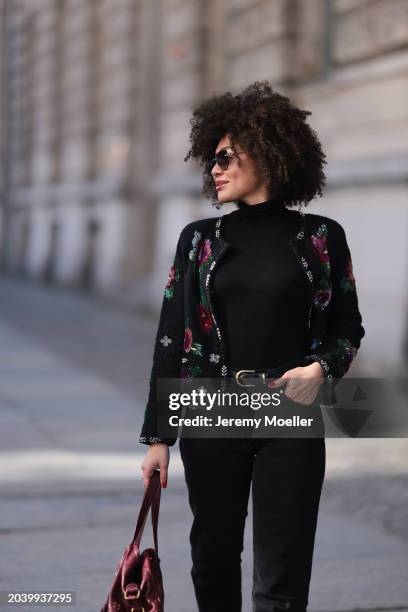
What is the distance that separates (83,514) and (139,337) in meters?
8.54

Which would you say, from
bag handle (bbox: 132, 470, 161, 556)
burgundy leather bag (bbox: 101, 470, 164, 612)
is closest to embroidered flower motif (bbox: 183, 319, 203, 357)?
bag handle (bbox: 132, 470, 161, 556)

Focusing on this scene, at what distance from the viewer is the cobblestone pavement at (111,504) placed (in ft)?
15.3

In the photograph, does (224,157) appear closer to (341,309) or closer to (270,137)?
(270,137)

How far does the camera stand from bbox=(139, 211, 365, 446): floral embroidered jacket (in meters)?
3.08

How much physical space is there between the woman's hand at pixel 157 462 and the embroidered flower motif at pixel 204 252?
1.60 ft

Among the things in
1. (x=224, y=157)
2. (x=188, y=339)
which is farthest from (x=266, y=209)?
(x=188, y=339)

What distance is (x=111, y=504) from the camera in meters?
5.91

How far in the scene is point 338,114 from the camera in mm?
12500

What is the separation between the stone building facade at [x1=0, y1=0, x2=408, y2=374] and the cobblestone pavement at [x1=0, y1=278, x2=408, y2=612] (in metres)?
2.87

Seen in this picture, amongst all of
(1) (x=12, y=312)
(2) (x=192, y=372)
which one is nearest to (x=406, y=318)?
(2) (x=192, y=372)

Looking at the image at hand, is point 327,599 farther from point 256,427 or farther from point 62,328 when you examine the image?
point 62,328

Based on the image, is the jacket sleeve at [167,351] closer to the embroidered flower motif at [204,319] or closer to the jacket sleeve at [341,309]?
the embroidered flower motif at [204,319]

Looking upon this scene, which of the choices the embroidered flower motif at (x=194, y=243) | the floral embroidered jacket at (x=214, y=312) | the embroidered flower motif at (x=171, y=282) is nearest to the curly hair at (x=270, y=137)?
the floral embroidered jacket at (x=214, y=312)

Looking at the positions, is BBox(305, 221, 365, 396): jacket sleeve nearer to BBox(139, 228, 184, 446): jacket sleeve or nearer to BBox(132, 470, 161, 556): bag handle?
BBox(139, 228, 184, 446): jacket sleeve
